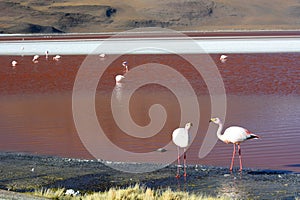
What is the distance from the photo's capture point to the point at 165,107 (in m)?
17.0

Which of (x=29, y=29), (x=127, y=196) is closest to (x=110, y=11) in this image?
(x=29, y=29)

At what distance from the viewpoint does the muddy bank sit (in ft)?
27.3

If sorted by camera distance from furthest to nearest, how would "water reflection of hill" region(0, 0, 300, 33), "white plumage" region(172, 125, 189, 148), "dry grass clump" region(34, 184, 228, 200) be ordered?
"water reflection of hill" region(0, 0, 300, 33)
"white plumage" region(172, 125, 189, 148)
"dry grass clump" region(34, 184, 228, 200)

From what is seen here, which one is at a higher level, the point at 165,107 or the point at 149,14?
the point at 149,14

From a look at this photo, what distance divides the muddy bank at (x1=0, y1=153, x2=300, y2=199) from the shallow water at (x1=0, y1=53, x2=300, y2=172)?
3.49 ft

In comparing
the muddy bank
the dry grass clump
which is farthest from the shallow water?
the dry grass clump

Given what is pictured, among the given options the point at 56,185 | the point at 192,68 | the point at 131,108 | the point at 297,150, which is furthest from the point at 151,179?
Result: the point at 192,68

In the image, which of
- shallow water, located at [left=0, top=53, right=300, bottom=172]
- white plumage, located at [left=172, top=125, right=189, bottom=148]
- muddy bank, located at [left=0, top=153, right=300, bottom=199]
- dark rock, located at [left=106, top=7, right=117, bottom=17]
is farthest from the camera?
dark rock, located at [left=106, top=7, right=117, bottom=17]

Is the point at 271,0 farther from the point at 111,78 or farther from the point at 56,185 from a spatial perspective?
the point at 56,185

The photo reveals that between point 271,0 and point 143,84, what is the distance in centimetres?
10885

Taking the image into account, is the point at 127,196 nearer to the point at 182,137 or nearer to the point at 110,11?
the point at 182,137

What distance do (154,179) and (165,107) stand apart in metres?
8.00

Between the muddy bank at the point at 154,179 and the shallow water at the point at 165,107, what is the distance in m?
1.06

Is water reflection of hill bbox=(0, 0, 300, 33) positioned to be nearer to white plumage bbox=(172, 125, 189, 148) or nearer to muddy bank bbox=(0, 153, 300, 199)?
muddy bank bbox=(0, 153, 300, 199)
